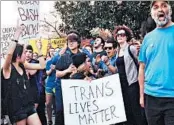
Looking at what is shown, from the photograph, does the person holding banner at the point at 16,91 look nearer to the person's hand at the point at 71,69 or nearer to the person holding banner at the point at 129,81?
the person's hand at the point at 71,69

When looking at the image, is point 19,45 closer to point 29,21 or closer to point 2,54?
point 29,21

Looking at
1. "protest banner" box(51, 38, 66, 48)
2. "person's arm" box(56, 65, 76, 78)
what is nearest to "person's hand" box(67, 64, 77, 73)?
"person's arm" box(56, 65, 76, 78)

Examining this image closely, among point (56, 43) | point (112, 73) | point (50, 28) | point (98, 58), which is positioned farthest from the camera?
point (50, 28)

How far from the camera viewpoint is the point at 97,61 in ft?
23.6

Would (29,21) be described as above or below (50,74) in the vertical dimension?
above

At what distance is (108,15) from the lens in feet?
48.6

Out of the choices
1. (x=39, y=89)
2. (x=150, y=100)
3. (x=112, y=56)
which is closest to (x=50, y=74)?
(x=39, y=89)

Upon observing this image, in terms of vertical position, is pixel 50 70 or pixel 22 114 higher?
pixel 50 70

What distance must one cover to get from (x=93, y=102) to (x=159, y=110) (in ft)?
7.29

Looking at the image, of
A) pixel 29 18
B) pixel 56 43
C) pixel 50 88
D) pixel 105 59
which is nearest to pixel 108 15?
pixel 56 43

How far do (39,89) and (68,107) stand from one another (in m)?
1.64

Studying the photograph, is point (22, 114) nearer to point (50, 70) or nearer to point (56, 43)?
point (50, 70)

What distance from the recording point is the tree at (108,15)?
14500 millimetres

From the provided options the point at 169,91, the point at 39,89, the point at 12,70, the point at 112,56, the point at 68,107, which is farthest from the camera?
the point at 39,89
